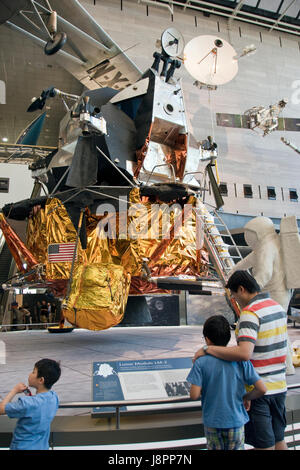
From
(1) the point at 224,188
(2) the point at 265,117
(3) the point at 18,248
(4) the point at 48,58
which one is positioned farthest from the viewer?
(4) the point at 48,58

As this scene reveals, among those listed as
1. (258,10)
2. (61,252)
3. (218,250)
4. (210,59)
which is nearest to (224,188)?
(210,59)

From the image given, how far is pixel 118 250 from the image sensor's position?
6.14 m

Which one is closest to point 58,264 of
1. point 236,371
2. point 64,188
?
point 64,188

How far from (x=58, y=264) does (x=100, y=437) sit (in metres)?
4.17

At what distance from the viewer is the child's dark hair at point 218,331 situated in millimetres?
1883

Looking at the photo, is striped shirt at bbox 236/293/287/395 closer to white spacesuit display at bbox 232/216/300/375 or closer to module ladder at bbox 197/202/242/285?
white spacesuit display at bbox 232/216/300/375

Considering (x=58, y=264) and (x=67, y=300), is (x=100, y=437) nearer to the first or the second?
(x=67, y=300)

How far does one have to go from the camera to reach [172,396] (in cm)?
236

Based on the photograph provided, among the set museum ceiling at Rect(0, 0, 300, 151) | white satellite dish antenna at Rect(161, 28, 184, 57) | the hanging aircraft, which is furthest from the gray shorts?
museum ceiling at Rect(0, 0, 300, 151)

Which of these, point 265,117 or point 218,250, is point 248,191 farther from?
point 218,250

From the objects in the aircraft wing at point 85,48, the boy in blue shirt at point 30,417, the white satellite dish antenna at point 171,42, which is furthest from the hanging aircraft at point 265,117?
the boy in blue shirt at point 30,417

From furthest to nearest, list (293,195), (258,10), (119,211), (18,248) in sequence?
(258,10)
(293,195)
(18,248)
(119,211)

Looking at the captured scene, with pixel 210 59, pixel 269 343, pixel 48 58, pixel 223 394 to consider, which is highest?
pixel 48 58

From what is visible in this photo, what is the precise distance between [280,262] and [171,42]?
5.44 meters
